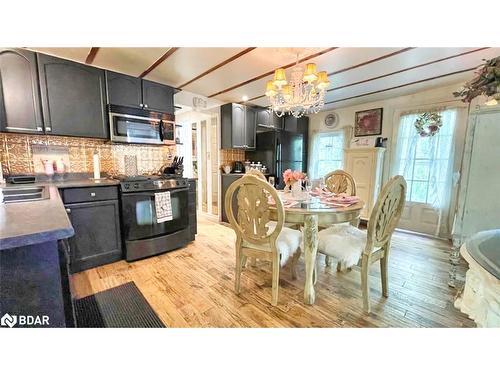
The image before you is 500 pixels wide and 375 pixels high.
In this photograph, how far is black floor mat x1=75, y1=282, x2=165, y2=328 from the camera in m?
1.47

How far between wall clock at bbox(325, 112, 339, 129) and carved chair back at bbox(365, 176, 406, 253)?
3.02m

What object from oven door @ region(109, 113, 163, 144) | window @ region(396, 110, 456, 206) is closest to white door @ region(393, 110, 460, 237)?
window @ region(396, 110, 456, 206)

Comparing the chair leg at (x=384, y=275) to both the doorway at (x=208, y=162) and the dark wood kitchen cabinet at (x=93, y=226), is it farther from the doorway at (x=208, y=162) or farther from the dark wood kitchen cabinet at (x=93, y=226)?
the doorway at (x=208, y=162)

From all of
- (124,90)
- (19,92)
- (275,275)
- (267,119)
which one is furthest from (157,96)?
(275,275)

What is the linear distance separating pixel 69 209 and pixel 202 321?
5.30 feet

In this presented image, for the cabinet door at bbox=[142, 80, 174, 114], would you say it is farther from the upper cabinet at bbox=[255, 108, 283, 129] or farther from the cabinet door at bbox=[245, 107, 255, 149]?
the upper cabinet at bbox=[255, 108, 283, 129]

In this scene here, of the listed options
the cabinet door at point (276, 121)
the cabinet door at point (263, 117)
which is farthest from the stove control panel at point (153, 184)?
the cabinet door at point (276, 121)

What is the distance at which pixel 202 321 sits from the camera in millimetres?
1482

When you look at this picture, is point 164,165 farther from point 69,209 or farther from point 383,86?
point 383,86

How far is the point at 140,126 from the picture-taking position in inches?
102

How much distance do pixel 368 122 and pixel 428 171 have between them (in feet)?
4.17

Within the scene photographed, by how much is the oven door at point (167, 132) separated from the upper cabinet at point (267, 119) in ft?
5.71

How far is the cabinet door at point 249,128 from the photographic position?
152 inches
